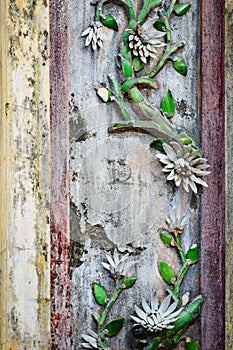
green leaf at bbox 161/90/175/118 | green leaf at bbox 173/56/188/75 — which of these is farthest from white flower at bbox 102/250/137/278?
green leaf at bbox 173/56/188/75

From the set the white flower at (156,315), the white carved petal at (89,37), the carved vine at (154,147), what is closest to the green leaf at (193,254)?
the carved vine at (154,147)

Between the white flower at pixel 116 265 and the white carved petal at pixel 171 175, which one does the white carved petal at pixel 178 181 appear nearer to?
the white carved petal at pixel 171 175

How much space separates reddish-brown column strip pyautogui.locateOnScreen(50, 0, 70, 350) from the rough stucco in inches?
0.7

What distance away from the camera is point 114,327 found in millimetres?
1850

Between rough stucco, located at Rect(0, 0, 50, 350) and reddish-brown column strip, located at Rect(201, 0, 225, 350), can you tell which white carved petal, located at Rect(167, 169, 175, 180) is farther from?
rough stucco, located at Rect(0, 0, 50, 350)

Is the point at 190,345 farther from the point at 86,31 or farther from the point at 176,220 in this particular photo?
the point at 86,31

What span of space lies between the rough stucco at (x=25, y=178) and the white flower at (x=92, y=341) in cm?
9

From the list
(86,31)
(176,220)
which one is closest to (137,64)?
(86,31)

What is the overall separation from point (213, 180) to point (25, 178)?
0.45 m

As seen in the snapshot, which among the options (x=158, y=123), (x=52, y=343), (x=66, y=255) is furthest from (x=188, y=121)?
(x=52, y=343)

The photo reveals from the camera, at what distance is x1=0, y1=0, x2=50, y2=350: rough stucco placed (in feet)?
5.88

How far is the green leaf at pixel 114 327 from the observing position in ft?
6.06

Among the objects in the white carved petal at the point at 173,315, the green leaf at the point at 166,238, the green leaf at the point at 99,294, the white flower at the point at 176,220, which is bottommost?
the white carved petal at the point at 173,315

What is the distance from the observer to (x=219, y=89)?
192 centimetres
